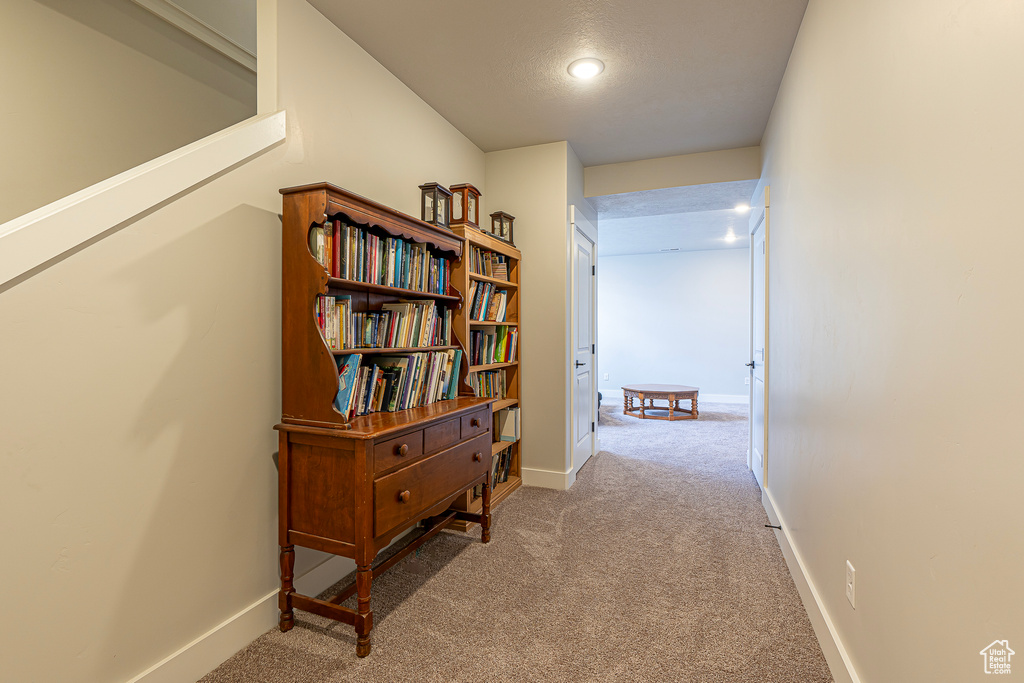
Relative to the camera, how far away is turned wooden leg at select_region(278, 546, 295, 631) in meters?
1.89

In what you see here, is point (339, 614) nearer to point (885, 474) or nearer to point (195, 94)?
point (885, 474)

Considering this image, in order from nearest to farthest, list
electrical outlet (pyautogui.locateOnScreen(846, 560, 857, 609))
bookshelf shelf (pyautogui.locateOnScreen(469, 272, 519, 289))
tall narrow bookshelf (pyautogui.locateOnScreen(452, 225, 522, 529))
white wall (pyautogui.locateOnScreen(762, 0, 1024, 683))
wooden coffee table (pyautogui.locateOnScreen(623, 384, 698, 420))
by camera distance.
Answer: white wall (pyautogui.locateOnScreen(762, 0, 1024, 683)) → electrical outlet (pyautogui.locateOnScreen(846, 560, 857, 609)) → tall narrow bookshelf (pyautogui.locateOnScreen(452, 225, 522, 529)) → bookshelf shelf (pyautogui.locateOnScreen(469, 272, 519, 289)) → wooden coffee table (pyautogui.locateOnScreen(623, 384, 698, 420))

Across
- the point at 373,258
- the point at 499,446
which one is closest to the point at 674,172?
the point at 499,446

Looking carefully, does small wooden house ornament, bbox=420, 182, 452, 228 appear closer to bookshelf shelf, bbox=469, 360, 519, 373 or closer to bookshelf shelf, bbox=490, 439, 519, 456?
bookshelf shelf, bbox=469, 360, 519, 373

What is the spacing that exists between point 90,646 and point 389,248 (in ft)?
5.51

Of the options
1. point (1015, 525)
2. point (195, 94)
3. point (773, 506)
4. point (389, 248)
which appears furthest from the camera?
point (773, 506)

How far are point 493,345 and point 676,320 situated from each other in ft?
19.0

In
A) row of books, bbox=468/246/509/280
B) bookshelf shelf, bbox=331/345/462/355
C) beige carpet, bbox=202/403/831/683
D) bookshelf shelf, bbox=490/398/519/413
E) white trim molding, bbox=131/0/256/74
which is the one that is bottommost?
beige carpet, bbox=202/403/831/683

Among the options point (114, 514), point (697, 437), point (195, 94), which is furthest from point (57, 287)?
point (697, 437)

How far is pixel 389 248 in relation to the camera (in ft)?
7.30

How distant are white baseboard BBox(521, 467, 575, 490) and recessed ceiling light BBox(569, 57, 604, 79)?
106 inches

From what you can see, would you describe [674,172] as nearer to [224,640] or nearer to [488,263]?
[488,263]

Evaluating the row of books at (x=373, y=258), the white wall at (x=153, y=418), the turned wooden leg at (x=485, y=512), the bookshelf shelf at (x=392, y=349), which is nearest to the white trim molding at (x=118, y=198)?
the white wall at (x=153, y=418)

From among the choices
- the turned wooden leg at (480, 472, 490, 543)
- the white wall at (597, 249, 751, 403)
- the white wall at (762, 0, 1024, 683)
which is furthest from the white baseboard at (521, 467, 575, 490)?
the white wall at (597, 249, 751, 403)
